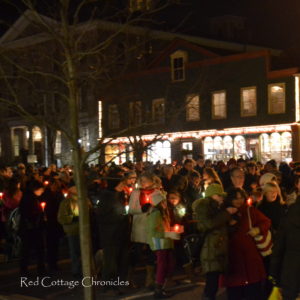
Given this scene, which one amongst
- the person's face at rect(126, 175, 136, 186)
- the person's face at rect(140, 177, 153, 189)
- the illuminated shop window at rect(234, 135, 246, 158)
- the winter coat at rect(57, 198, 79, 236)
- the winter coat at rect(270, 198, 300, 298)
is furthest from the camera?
the illuminated shop window at rect(234, 135, 246, 158)

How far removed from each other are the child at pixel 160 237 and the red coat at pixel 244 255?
1843mm

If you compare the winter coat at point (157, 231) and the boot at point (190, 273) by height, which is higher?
the winter coat at point (157, 231)

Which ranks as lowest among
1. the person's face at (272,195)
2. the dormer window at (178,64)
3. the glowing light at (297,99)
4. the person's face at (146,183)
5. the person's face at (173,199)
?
the person's face at (173,199)

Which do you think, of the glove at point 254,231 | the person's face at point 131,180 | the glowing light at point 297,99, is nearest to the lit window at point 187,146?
the glowing light at point 297,99

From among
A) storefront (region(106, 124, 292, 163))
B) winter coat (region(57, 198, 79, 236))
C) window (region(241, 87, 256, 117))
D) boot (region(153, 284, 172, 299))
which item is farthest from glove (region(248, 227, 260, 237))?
window (region(241, 87, 256, 117))

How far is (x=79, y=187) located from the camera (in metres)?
6.41

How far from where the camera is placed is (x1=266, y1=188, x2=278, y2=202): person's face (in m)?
7.89

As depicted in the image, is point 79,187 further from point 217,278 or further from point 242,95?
point 242,95

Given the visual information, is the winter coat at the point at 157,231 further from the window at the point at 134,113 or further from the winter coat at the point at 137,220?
the window at the point at 134,113

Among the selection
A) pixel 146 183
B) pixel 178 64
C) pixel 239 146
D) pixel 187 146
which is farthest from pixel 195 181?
pixel 178 64

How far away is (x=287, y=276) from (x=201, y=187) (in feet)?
19.9

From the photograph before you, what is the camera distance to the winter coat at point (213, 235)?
6.92m

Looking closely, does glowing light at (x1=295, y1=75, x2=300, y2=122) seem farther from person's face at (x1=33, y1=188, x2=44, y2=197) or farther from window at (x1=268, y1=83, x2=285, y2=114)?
person's face at (x1=33, y1=188, x2=44, y2=197)

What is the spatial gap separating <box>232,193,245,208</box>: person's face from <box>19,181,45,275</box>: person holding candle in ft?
15.8
